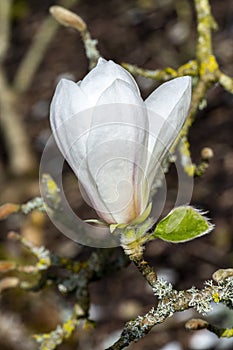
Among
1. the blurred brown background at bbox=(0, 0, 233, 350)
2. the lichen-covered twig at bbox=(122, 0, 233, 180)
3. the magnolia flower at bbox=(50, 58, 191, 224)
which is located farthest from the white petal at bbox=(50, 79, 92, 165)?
the blurred brown background at bbox=(0, 0, 233, 350)

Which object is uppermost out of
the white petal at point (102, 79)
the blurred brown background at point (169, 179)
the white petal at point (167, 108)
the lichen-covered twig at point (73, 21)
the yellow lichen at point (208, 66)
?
the white petal at point (102, 79)

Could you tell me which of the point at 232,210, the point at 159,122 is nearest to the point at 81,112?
the point at 159,122

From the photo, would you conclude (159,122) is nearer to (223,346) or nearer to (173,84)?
(173,84)

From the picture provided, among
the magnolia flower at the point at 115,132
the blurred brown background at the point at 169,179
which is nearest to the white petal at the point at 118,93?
the magnolia flower at the point at 115,132

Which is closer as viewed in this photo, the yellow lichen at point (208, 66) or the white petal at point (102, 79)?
the white petal at point (102, 79)

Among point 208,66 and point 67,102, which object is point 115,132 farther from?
point 208,66

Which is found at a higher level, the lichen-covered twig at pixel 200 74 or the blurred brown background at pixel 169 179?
the lichen-covered twig at pixel 200 74

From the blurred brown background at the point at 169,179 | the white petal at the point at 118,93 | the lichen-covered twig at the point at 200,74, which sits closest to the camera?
the white petal at the point at 118,93

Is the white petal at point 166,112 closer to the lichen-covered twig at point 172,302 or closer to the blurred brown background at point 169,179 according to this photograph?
the lichen-covered twig at point 172,302

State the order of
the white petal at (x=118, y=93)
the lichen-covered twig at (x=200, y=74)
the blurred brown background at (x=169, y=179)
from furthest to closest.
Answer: the blurred brown background at (x=169, y=179) < the lichen-covered twig at (x=200, y=74) < the white petal at (x=118, y=93)
